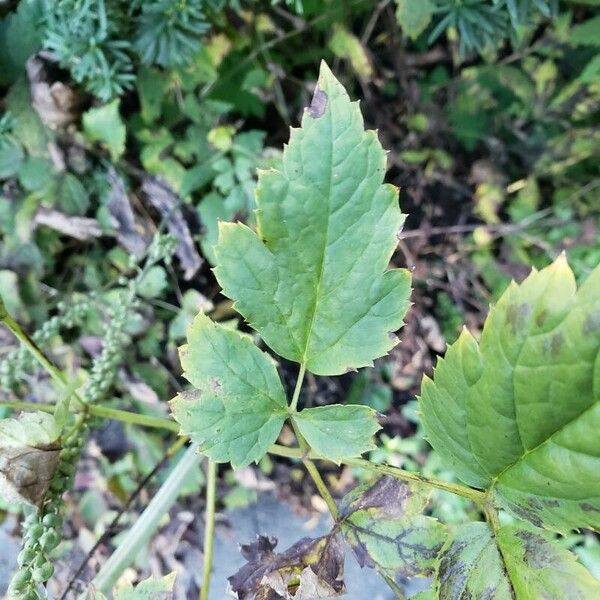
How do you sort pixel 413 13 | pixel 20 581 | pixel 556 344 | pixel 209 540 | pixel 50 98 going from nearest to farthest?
pixel 556 344, pixel 20 581, pixel 209 540, pixel 413 13, pixel 50 98

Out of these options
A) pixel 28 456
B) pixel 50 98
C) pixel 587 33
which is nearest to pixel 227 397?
pixel 28 456

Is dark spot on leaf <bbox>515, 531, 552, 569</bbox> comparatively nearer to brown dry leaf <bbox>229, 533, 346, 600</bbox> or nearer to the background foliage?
brown dry leaf <bbox>229, 533, 346, 600</bbox>

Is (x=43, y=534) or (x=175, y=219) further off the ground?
(x=43, y=534)

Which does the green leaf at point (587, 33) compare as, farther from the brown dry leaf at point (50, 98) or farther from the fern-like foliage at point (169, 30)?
the brown dry leaf at point (50, 98)

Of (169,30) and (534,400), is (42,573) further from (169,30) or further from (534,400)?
(169,30)

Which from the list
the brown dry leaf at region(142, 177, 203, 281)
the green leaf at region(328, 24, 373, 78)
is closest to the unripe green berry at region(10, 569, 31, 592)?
the brown dry leaf at region(142, 177, 203, 281)

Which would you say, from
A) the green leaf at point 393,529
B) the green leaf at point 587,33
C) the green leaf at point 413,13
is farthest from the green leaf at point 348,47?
the green leaf at point 393,529
